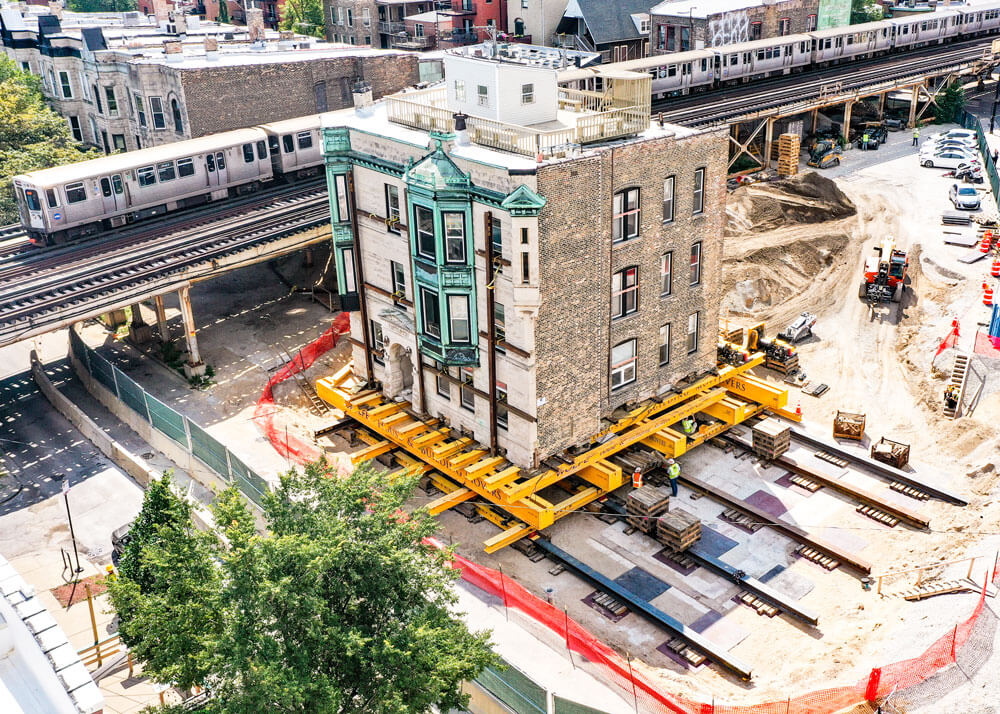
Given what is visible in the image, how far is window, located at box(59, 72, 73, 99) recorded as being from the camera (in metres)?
71.2

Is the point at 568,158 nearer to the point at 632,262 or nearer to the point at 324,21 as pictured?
the point at 632,262

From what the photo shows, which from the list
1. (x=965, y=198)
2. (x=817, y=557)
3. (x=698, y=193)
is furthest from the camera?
(x=965, y=198)

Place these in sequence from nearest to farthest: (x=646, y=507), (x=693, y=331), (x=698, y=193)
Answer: (x=646, y=507), (x=698, y=193), (x=693, y=331)

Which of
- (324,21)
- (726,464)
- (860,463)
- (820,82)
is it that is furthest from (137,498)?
(324,21)

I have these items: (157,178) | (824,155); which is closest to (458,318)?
(157,178)

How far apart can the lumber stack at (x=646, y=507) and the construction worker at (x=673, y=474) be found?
1.07 m

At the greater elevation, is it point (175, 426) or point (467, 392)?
point (467, 392)

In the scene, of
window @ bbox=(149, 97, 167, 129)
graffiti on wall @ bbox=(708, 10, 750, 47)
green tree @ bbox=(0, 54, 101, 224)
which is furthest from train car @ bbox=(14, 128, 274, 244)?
graffiti on wall @ bbox=(708, 10, 750, 47)

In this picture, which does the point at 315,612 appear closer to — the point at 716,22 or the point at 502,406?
the point at 502,406

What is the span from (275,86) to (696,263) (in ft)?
130

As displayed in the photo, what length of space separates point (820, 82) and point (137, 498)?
59.2m

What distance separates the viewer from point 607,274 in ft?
104

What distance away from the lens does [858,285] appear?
47938 millimetres

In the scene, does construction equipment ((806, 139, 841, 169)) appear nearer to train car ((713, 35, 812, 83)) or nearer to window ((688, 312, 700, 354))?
train car ((713, 35, 812, 83))
